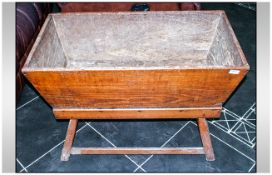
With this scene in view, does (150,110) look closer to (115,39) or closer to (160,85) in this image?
(160,85)

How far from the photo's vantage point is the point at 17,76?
2.26 meters

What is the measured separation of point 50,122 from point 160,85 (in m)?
1.11

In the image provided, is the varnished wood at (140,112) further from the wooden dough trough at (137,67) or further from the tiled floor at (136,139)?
the tiled floor at (136,139)

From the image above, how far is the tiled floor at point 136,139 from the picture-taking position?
199cm

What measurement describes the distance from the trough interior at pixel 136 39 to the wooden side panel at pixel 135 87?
341 mm

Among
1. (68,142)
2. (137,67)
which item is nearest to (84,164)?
(68,142)

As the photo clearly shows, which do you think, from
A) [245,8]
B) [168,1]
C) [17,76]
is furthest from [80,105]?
[245,8]

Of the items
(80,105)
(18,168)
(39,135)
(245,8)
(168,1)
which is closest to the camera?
(80,105)

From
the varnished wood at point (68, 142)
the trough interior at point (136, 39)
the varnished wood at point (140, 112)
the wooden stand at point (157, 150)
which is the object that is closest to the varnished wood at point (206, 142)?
the wooden stand at point (157, 150)

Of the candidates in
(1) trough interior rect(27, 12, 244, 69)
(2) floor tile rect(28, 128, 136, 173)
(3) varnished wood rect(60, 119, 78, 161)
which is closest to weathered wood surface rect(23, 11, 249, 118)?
(1) trough interior rect(27, 12, 244, 69)

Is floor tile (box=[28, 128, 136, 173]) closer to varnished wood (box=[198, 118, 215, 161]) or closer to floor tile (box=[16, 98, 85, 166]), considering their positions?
floor tile (box=[16, 98, 85, 166])

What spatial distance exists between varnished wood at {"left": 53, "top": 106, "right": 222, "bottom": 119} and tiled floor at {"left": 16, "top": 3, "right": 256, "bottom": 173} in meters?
0.39

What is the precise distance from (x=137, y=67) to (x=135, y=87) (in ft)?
0.49

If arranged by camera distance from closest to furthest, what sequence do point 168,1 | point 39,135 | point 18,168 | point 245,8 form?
point 18,168
point 39,135
point 168,1
point 245,8
